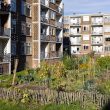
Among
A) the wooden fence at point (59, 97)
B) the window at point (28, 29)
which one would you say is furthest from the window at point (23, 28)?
the wooden fence at point (59, 97)

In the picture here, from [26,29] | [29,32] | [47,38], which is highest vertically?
[26,29]

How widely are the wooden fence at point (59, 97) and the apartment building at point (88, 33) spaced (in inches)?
2330

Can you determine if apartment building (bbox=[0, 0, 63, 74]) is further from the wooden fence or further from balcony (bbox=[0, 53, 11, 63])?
the wooden fence

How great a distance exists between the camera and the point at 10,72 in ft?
124

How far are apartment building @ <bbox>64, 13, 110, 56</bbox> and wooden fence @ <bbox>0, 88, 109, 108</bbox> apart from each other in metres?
59.2

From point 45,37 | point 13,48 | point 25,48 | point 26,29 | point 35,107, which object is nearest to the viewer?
point 35,107

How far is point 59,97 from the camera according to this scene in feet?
59.3

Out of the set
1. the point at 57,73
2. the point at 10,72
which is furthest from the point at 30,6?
the point at 57,73

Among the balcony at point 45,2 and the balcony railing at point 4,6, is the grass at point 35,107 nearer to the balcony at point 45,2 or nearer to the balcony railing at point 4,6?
the balcony railing at point 4,6

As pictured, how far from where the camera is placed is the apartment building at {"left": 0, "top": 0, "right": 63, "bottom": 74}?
3753 cm

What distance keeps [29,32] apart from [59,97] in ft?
96.4

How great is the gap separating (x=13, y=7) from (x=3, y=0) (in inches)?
123

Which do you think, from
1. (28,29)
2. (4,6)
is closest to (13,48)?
(28,29)

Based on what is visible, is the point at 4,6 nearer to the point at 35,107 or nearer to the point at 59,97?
the point at 59,97
